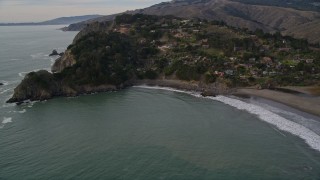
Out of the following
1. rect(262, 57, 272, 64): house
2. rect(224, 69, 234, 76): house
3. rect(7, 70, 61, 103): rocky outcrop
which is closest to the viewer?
rect(7, 70, 61, 103): rocky outcrop

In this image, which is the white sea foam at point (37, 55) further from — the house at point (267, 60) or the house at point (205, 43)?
the house at point (267, 60)

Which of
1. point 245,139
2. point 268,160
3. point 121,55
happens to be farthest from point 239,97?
point 121,55

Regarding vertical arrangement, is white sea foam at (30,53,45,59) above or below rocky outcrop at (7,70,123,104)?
below

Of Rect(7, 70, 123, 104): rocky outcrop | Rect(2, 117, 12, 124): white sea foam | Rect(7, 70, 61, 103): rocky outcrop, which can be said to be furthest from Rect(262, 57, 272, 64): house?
Rect(2, 117, 12, 124): white sea foam

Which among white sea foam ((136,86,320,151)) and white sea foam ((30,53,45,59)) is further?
white sea foam ((30,53,45,59))

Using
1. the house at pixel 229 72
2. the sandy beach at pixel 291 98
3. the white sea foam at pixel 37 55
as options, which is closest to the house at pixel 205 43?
the house at pixel 229 72

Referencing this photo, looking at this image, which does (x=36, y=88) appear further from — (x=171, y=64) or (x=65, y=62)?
(x=171, y=64)

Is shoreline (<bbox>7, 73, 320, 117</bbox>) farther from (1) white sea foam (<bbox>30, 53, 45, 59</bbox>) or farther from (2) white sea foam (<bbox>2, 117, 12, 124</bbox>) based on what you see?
(1) white sea foam (<bbox>30, 53, 45, 59</bbox>)
